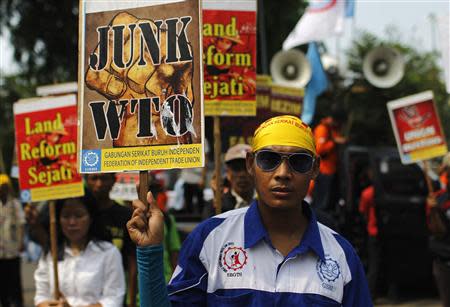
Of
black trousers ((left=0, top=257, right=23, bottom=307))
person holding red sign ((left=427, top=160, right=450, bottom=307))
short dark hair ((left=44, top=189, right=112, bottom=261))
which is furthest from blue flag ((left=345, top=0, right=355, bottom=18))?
short dark hair ((left=44, top=189, right=112, bottom=261))

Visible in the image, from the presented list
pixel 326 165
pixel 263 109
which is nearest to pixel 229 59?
pixel 263 109

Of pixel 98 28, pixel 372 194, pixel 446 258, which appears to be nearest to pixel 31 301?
pixel 372 194

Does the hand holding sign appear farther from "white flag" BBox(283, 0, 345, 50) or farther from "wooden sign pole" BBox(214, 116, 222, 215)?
"white flag" BBox(283, 0, 345, 50)

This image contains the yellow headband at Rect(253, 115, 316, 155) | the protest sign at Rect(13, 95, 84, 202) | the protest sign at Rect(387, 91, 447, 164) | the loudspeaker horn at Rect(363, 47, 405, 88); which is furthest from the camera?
the loudspeaker horn at Rect(363, 47, 405, 88)

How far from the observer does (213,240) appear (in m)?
3.08

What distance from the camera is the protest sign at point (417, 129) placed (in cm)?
869

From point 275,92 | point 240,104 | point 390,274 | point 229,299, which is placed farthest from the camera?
point 390,274

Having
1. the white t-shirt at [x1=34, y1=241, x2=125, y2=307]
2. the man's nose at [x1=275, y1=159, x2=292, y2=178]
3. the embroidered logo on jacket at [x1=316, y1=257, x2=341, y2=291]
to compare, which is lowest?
the white t-shirt at [x1=34, y1=241, x2=125, y2=307]

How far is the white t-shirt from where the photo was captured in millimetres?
5203

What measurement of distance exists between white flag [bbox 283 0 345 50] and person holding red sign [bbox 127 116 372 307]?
11816mm

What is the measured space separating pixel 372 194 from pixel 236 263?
8.60 meters

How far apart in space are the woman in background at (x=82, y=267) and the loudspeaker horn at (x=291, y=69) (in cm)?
1119

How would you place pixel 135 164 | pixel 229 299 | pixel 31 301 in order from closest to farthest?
1. pixel 229 299
2. pixel 135 164
3. pixel 31 301

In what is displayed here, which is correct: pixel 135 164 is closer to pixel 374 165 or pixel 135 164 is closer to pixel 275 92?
pixel 275 92
